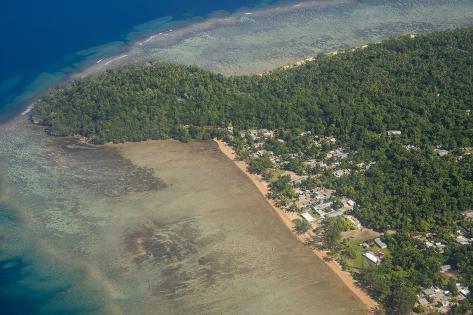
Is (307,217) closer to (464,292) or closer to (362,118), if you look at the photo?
(464,292)

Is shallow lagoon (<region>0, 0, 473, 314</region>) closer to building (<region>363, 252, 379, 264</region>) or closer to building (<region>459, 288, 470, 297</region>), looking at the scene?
building (<region>363, 252, 379, 264</region>)

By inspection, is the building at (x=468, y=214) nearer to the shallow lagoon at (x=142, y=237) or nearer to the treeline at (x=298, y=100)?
the treeline at (x=298, y=100)

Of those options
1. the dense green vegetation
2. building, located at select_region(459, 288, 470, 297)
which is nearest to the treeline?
the dense green vegetation

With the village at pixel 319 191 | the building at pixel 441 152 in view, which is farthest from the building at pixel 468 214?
the building at pixel 441 152

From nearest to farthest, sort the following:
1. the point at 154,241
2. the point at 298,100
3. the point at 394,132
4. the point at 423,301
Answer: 1. the point at 423,301
2. the point at 154,241
3. the point at 394,132
4. the point at 298,100

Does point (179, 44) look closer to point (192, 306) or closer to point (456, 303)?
point (192, 306)

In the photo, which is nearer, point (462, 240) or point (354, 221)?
point (462, 240)

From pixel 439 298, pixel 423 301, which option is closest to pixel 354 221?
pixel 423 301
